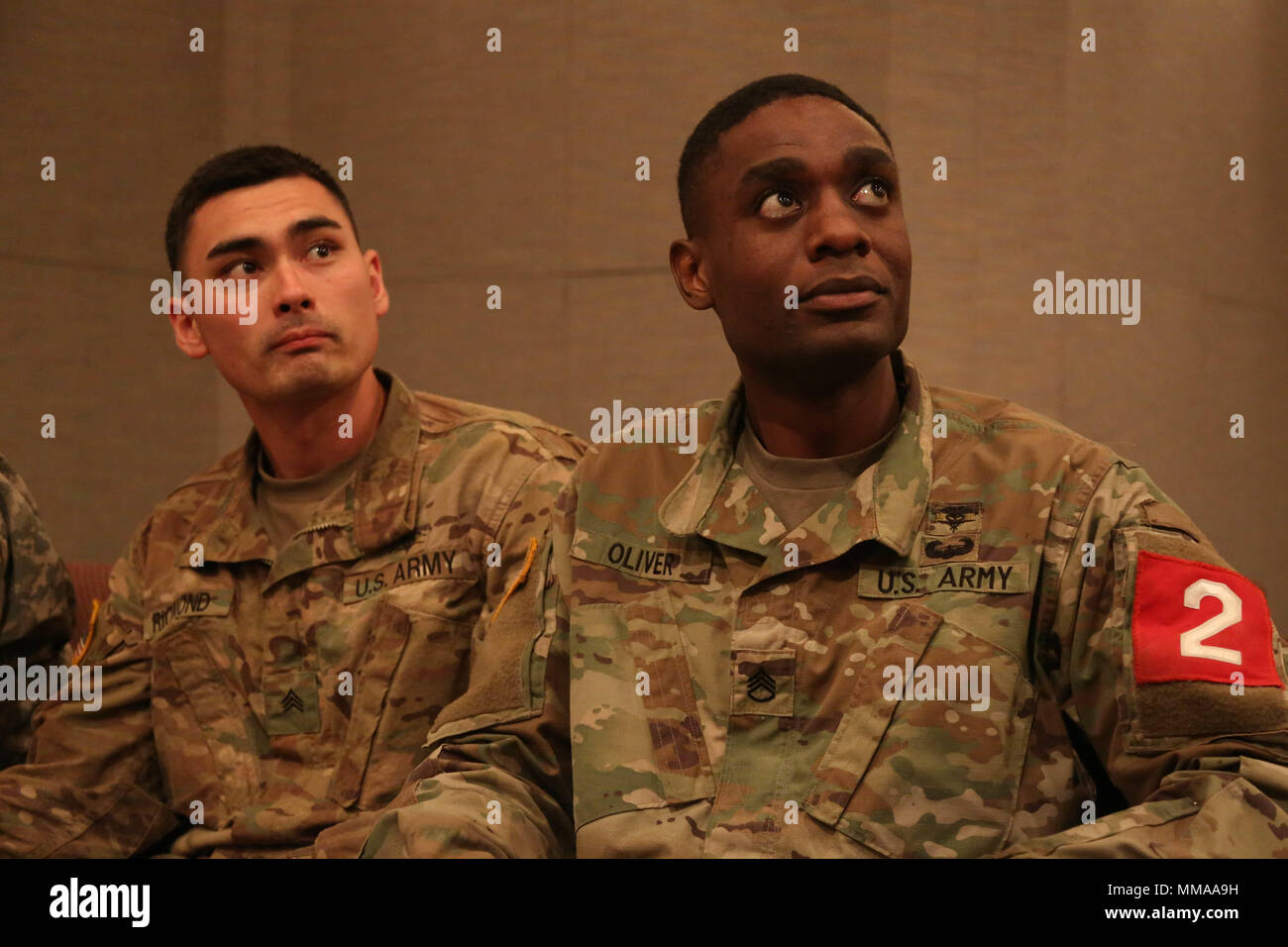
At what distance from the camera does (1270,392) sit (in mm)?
2910

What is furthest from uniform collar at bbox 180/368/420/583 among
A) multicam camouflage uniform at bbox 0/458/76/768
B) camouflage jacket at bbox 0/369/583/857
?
multicam camouflage uniform at bbox 0/458/76/768

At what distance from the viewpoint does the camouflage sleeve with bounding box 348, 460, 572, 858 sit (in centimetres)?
147

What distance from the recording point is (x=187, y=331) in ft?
7.84

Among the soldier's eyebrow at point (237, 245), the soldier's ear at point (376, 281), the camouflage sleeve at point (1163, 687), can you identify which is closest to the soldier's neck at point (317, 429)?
the soldier's ear at point (376, 281)

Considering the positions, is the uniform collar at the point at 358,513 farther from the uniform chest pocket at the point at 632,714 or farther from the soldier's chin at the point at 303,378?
the uniform chest pocket at the point at 632,714

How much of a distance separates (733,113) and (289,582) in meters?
1.01

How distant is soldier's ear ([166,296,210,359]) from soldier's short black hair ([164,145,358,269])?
0.24 feet

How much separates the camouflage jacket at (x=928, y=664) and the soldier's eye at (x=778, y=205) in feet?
0.89

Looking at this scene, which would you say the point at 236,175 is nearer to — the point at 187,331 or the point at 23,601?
the point at 187,331

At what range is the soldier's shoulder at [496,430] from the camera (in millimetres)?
2246

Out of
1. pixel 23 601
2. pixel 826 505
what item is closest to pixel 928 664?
pixel 826 505

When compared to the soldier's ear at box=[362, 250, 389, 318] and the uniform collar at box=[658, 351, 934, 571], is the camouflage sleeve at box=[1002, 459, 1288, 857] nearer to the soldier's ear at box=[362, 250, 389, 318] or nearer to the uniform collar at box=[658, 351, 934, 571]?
the uniform collar at box=[658, 351, 934, 571]

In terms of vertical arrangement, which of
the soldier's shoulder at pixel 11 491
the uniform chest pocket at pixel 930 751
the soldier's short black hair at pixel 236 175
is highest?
the soldier's short black hair at pixel 236 175

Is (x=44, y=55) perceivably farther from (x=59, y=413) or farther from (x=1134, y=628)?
(x=1134, y=628)
